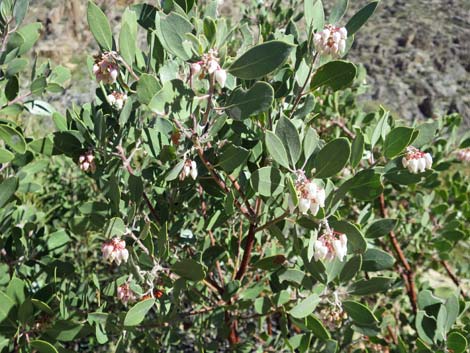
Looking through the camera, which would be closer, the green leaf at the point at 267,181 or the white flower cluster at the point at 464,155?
the green leaf at the point at 267,181

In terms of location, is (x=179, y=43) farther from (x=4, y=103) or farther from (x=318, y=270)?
(x=4, y=103)

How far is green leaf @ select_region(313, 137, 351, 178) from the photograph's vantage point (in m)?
1.04

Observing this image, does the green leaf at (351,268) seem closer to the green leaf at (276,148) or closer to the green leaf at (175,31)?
the green leaf at (276,148)

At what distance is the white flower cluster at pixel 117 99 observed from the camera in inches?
53.4

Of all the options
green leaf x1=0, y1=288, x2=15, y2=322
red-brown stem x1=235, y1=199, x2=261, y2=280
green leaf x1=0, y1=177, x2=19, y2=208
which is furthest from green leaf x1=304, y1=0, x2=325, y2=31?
green leaf x1=0, y1=288, x2=15, y2=322

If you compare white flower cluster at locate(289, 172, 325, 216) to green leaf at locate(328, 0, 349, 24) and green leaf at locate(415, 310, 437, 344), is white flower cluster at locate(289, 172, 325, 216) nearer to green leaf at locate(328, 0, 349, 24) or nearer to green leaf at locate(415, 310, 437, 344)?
green leaf at locate(328, 0, 349, 24)

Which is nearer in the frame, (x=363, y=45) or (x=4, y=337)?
(x=4, y=337)

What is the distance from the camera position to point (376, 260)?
1.33 metres

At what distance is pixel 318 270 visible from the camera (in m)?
1.32

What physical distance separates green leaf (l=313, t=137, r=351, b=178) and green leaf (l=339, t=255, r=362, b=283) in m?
0.30

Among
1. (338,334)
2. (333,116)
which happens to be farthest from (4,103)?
(333,116)

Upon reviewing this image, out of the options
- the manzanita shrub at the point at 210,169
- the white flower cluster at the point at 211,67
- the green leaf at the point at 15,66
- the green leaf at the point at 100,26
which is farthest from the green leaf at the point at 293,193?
the green leaf at the point at 15,66

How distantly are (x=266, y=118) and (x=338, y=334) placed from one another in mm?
947

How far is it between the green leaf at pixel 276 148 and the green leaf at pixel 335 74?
0.23 metres
